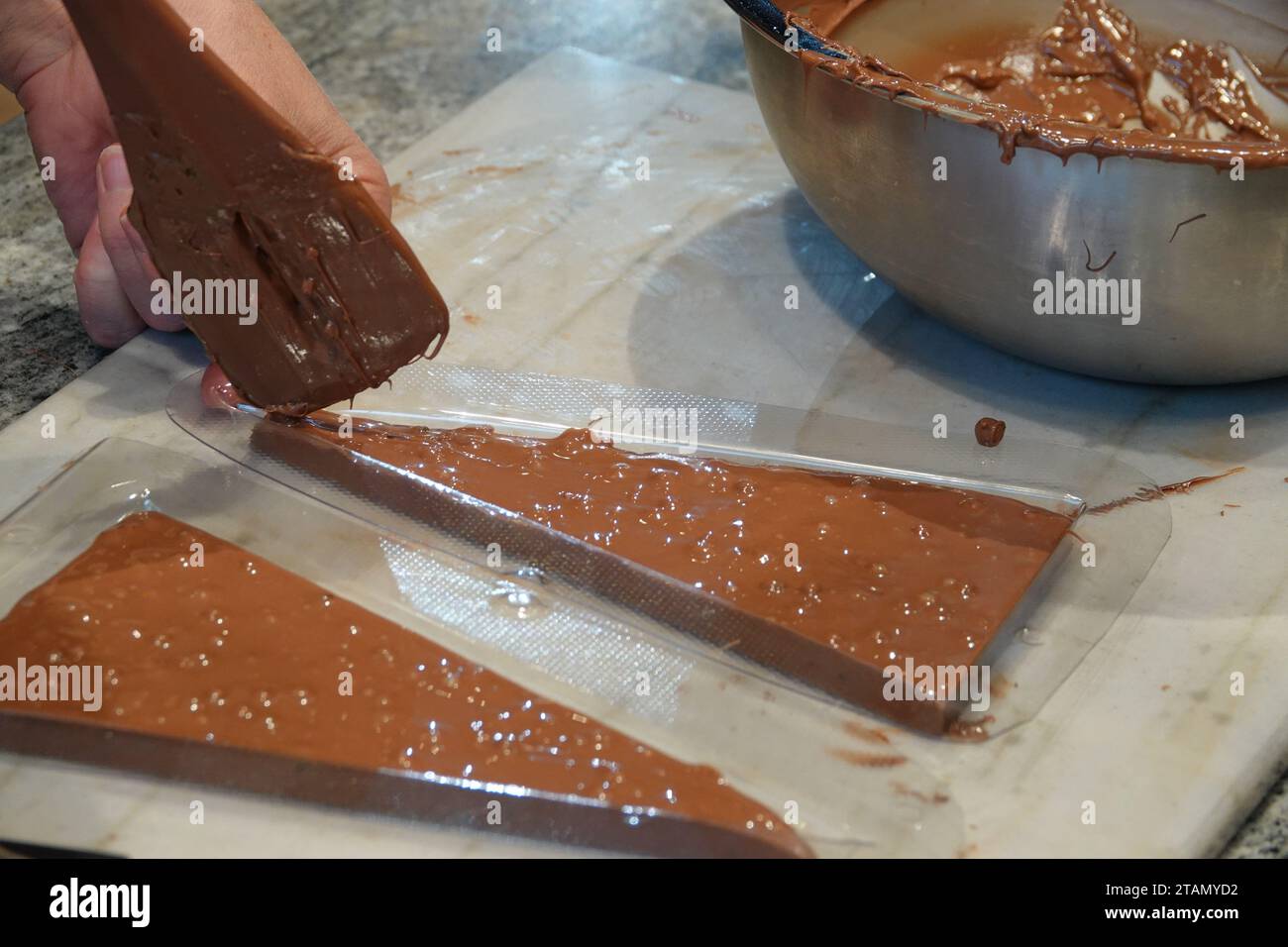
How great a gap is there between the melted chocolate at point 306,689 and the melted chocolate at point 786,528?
0.64 ft

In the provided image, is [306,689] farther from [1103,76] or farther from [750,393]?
[1103,76]

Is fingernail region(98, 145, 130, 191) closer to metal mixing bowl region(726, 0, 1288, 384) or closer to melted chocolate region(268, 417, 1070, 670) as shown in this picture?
melted chocolate region(268, 417, 1070, 670)

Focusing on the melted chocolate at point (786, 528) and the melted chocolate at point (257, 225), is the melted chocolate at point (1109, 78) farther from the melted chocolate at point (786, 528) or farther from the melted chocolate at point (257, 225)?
the melted chocolate at point (257, 225)

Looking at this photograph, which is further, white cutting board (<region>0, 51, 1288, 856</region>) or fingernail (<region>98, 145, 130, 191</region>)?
fingernail (<region>98, 145, 130, 191</region>)

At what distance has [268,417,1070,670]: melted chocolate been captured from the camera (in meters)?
1.26

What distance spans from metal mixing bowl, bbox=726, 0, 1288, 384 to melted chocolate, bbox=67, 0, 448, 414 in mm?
482

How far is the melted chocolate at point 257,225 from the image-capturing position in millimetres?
1253

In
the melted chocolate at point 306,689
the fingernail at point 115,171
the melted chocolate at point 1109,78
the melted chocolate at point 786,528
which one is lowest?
the melted chocolate at point 306,689

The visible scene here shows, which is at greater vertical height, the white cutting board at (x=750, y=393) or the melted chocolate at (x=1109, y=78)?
the melted chocolate at (x=1109, y=78)

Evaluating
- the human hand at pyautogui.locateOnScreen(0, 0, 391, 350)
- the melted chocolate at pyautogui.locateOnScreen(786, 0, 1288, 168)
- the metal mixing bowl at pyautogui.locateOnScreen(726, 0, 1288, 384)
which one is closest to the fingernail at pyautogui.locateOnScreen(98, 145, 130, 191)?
the human hand at pyautogui.locateOnScreen(0, 0, 391, 350)

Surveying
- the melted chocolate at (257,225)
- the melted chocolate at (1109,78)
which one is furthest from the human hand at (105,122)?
the melted chocolate at (1109,78)
